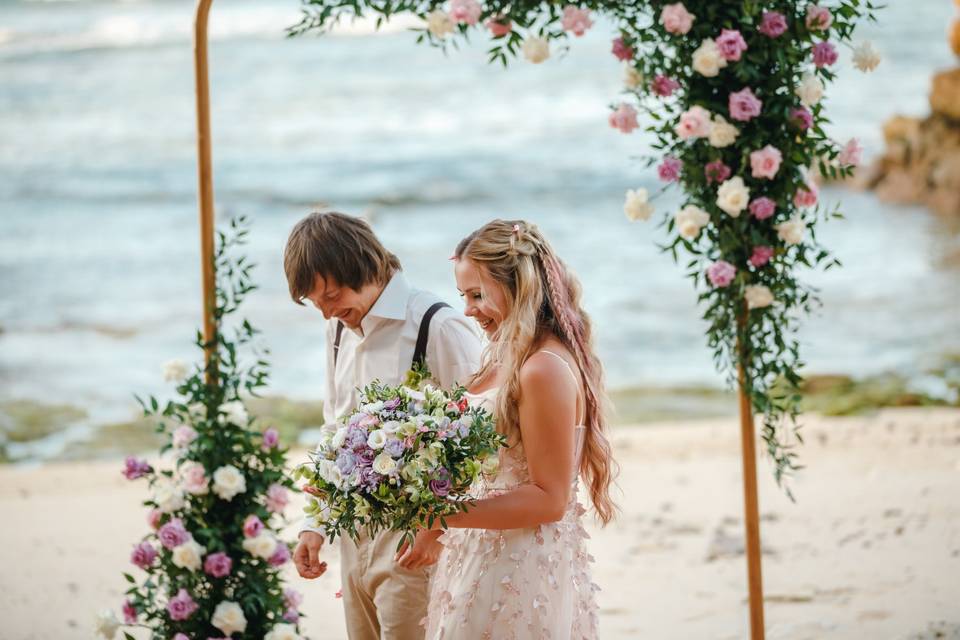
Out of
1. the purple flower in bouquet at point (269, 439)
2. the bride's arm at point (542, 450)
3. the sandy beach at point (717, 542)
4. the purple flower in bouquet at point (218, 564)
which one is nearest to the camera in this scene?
the bride's arm at point (542, 450)

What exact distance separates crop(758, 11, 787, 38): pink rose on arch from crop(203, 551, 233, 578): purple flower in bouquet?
7.38 feet

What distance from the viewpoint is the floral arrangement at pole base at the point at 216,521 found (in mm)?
3469

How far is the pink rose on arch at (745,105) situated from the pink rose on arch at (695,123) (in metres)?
0.08

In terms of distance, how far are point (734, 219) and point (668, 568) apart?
3.06 meters

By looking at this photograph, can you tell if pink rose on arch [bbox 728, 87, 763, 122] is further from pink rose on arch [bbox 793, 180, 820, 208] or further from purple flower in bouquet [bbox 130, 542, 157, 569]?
purple flower in bouquet [bbox 130, 542, 157, 569]

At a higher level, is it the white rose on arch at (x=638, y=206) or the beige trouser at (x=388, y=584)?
the white rose on arch at (x=638, y=206)

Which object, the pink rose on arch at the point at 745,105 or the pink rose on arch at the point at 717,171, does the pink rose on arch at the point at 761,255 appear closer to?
the pink rose on arch at the point at 717,171

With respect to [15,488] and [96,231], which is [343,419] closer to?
[15,488]

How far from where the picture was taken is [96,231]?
→ 19656 mm

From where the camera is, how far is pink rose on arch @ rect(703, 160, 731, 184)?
3.52 metres

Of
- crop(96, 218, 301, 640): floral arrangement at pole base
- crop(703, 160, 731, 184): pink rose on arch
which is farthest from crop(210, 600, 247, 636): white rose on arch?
crop(703, 160, 731, 184): pink rose on arch

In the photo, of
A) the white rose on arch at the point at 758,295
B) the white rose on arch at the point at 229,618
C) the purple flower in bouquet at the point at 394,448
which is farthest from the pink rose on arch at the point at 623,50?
the white rose on arch at the point at 229,618

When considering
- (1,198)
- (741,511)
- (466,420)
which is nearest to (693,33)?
(466,420)

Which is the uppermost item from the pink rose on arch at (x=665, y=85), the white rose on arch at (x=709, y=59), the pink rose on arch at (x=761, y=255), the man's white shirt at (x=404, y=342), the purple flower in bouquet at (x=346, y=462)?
the white rose on arch at (x=709, y=59)
